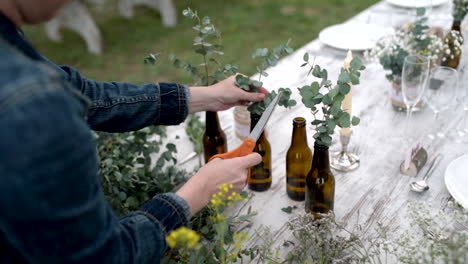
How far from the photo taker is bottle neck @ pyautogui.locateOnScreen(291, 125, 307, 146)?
3.63ft

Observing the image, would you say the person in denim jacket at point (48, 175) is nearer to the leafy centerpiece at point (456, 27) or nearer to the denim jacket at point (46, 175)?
the denim jacket at point (46, 175)

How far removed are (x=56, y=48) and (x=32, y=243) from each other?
13.3 ft

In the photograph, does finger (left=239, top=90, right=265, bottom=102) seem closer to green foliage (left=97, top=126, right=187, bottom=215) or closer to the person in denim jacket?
Result: green foliage (left=97, top=126, right=187, bottom=215)

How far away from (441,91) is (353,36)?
26.4 inches

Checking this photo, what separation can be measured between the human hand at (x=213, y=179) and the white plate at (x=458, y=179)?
0.51 metres

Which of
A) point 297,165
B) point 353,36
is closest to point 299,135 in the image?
point 297,165

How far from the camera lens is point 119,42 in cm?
426

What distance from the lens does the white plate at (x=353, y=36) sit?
187cm

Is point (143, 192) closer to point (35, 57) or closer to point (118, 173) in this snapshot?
point (118, 173)

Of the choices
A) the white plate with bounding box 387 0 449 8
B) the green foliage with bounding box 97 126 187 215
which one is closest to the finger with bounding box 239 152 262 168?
the green foliage with bounding box 97 126 187 215

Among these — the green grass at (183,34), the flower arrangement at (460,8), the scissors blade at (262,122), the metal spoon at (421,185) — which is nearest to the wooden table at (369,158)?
the metal spoon at (421,185)

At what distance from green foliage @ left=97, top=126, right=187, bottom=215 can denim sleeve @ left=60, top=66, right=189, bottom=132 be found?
0.11 metres

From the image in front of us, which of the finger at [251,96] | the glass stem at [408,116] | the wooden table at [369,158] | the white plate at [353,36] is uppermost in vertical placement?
the finger at [251,96]

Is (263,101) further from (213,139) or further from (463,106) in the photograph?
(463,106)
